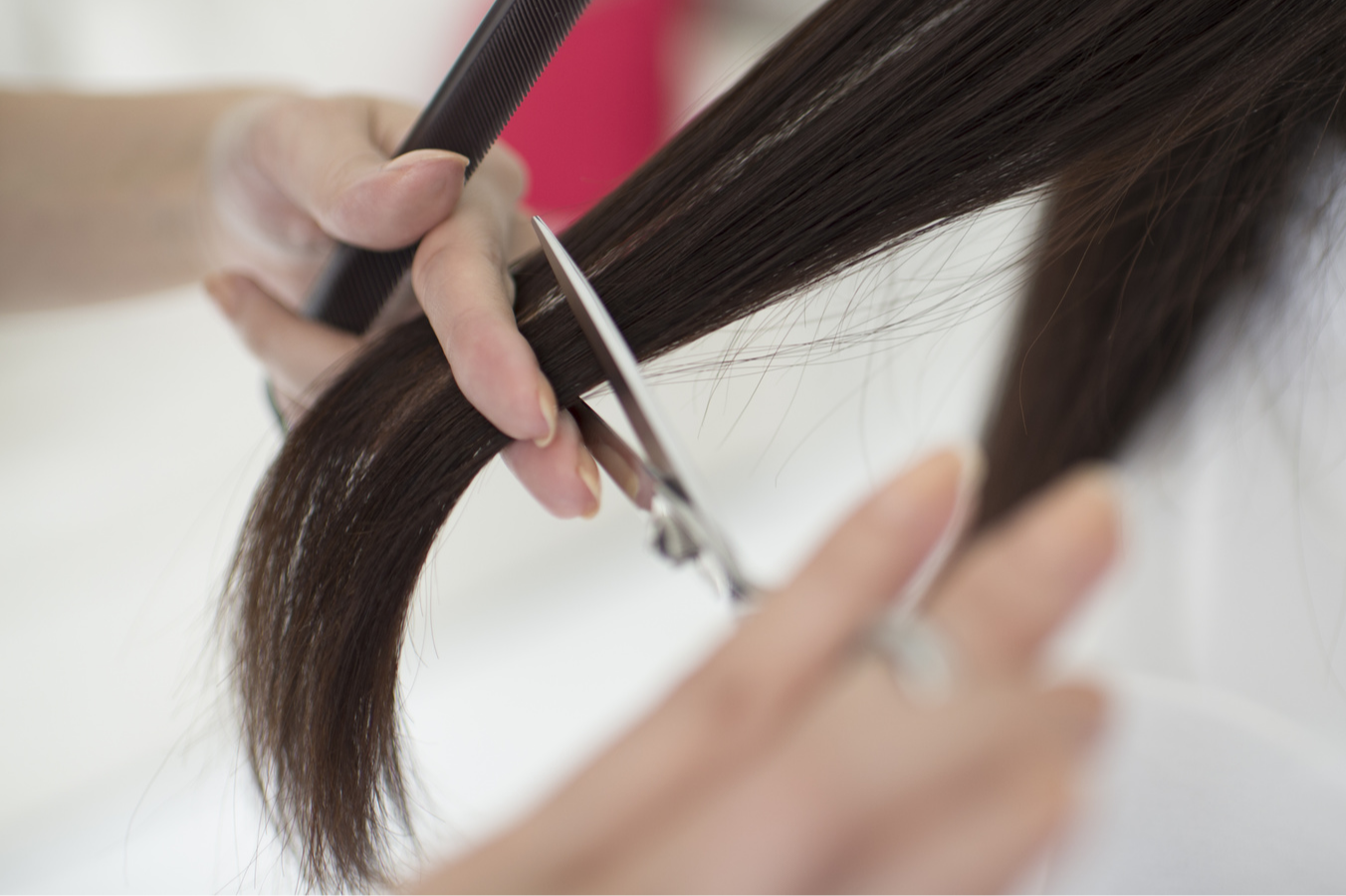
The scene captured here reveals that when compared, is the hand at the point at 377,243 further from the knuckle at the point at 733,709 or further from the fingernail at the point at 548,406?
the knuckle at the point at 733,709

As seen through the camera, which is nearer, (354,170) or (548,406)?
(548,406)

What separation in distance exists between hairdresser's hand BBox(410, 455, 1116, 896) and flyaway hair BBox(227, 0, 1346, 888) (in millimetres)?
191

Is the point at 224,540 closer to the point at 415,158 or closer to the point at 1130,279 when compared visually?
the point at 415,158

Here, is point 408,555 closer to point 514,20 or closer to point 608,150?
point 514,20

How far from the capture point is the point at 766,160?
15.3 inches

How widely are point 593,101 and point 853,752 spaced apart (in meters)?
1.64

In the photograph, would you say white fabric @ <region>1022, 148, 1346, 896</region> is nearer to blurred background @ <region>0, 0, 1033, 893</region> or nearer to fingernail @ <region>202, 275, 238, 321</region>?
blurred background @ <region>0, 0, 1033, 893</region>

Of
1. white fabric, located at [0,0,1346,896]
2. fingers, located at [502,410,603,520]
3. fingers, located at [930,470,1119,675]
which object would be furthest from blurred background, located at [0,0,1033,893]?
fingers, located at [930,470,1119,675]

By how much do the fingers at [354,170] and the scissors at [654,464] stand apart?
9cm

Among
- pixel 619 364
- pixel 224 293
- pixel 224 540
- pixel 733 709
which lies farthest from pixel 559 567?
pixel 733 709

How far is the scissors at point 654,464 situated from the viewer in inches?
13.3

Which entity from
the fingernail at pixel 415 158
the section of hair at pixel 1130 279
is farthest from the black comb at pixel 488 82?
the section of hair at pixel 1130 279

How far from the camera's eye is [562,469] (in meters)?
0.43

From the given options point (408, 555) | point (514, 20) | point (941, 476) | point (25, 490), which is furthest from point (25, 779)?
point (941, 476)
